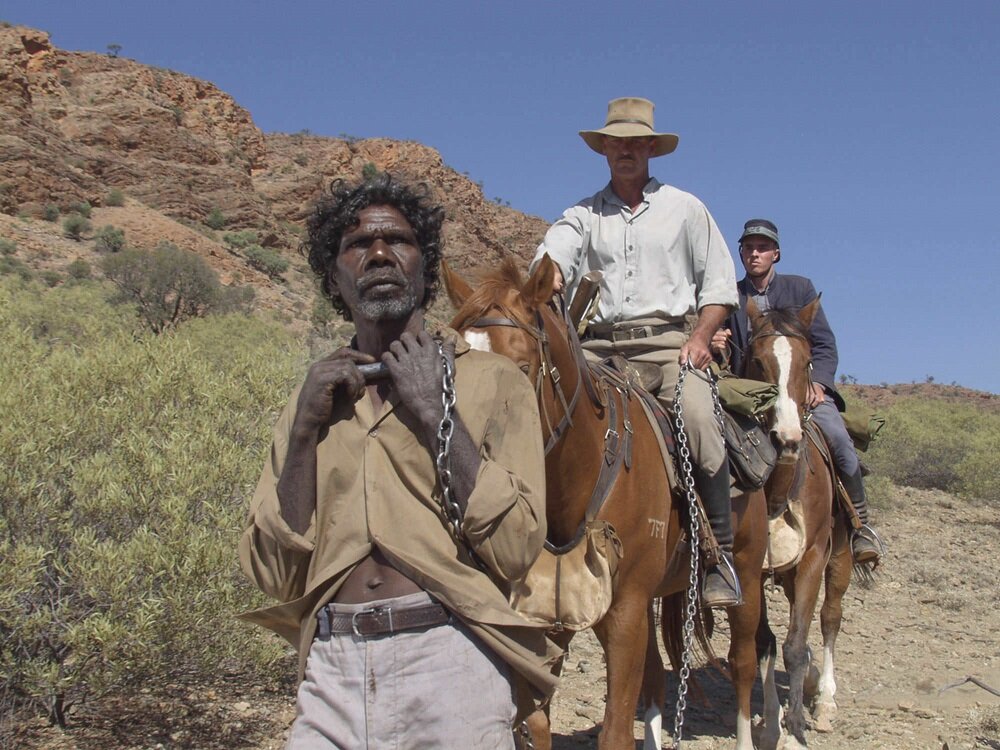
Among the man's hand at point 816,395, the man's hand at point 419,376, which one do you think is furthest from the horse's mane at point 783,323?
the man's hand at point 419,376

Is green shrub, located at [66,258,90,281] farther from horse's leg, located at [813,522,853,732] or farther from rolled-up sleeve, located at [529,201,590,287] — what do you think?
rolled-up sleeve, located at [529,201,590,287]

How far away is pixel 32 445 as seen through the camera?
5191mm

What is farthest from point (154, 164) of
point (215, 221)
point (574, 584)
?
point (574, 584)

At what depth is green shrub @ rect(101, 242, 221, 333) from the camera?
30266 mm

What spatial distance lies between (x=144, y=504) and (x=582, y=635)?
4.90m

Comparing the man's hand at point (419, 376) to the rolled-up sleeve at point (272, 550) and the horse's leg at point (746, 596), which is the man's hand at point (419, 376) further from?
the horse's leg at point (746, 596)

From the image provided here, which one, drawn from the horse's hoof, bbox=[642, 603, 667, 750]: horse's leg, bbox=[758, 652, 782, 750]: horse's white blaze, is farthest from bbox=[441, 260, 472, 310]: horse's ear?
the horse's hoof

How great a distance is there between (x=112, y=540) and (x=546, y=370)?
3.02 metres

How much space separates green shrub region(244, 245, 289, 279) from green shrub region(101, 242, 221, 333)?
1490cm

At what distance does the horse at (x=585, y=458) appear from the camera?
3588 mm

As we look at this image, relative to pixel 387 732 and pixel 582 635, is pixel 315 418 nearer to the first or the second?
pixel 387 732

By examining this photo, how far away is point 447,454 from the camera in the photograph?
2242 mm

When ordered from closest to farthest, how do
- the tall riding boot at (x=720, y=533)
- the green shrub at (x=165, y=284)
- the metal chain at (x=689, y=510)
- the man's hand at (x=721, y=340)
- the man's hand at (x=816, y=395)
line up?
the metal chain at (x=689, y=510), the tall riding boot at (x=720, y=533), the man's hand at (x=721, y=340), the man's hand at (x=816, y=395), the green shrub at (x=165, y=284)

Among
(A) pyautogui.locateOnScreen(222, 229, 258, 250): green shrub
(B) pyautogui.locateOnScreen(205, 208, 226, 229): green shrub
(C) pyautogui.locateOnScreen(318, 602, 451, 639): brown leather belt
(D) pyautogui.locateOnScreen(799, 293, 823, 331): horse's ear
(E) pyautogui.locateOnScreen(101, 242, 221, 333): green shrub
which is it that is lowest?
(C) pyautogui.locateOnScreen(318, 602, 451, 639): brown leather belt
